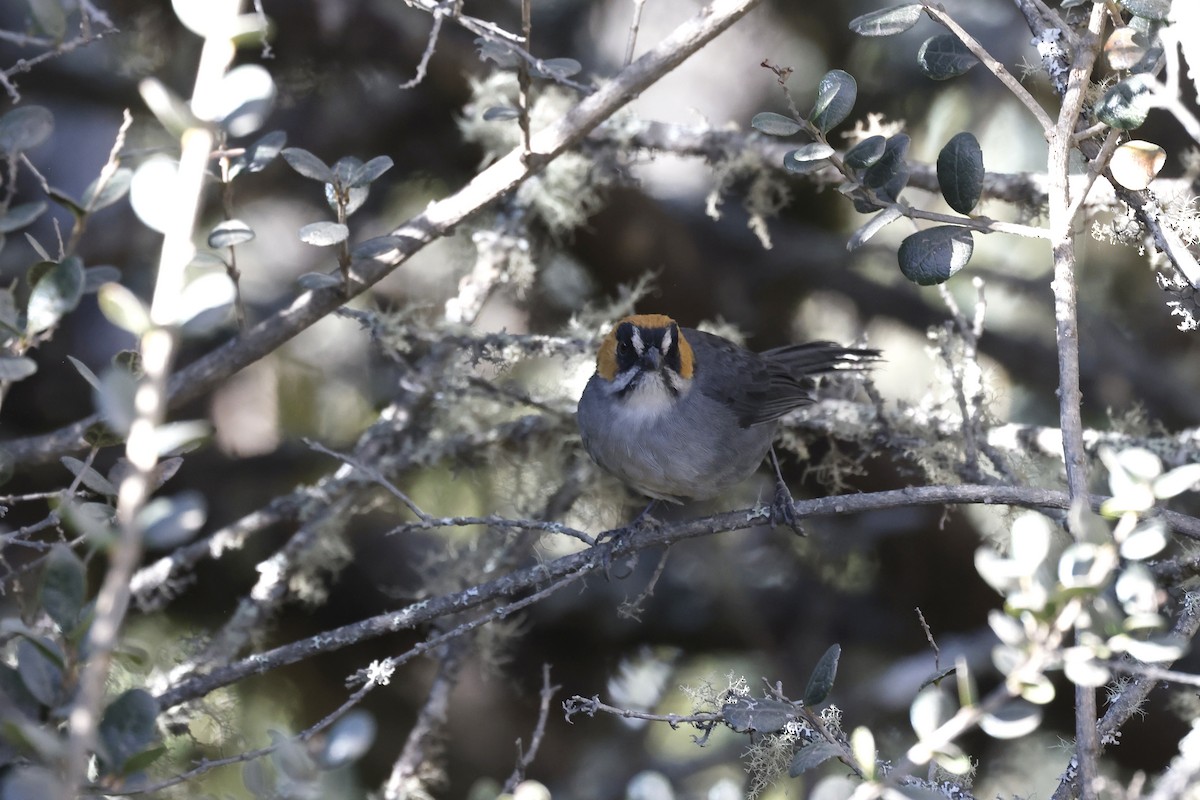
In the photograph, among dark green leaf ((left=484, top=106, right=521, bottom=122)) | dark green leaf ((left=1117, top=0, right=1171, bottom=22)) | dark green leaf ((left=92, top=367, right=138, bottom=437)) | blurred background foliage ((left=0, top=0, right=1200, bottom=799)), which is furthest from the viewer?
blurred background foliage ((left=0, top=0, right=1200, bottom=799))

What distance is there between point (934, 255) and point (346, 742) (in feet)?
4.88

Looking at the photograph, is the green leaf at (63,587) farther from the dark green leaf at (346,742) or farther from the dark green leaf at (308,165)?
the dark green leaf at (308,165)

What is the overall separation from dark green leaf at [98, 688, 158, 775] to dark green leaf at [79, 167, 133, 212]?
0.85m

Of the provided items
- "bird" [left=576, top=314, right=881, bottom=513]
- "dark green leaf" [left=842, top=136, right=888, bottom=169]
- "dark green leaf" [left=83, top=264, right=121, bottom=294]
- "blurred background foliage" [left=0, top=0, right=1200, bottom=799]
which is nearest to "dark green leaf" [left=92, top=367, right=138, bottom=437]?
"dark green leaf" [left=83, top=264, right=121, bottom=294]

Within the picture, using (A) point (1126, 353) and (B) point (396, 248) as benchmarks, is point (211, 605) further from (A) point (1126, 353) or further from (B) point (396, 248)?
(A) point (1126, 353)

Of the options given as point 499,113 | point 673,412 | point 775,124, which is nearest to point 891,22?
point 775,124

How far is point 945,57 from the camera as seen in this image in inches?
88.3

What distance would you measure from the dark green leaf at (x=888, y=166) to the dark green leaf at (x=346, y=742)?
154 centimetres

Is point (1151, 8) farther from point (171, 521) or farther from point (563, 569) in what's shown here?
point (171, 521)

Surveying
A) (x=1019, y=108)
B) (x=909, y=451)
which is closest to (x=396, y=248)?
(x=909, y=451)

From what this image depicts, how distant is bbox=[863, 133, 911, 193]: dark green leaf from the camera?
7.40ft

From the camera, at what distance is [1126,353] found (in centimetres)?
421

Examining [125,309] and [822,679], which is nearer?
[125,309]

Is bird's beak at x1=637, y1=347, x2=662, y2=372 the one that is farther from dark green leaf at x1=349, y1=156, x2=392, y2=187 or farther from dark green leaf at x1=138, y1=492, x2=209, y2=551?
dark green leaf at x1=138, y1=492, x2=209, y2=551
